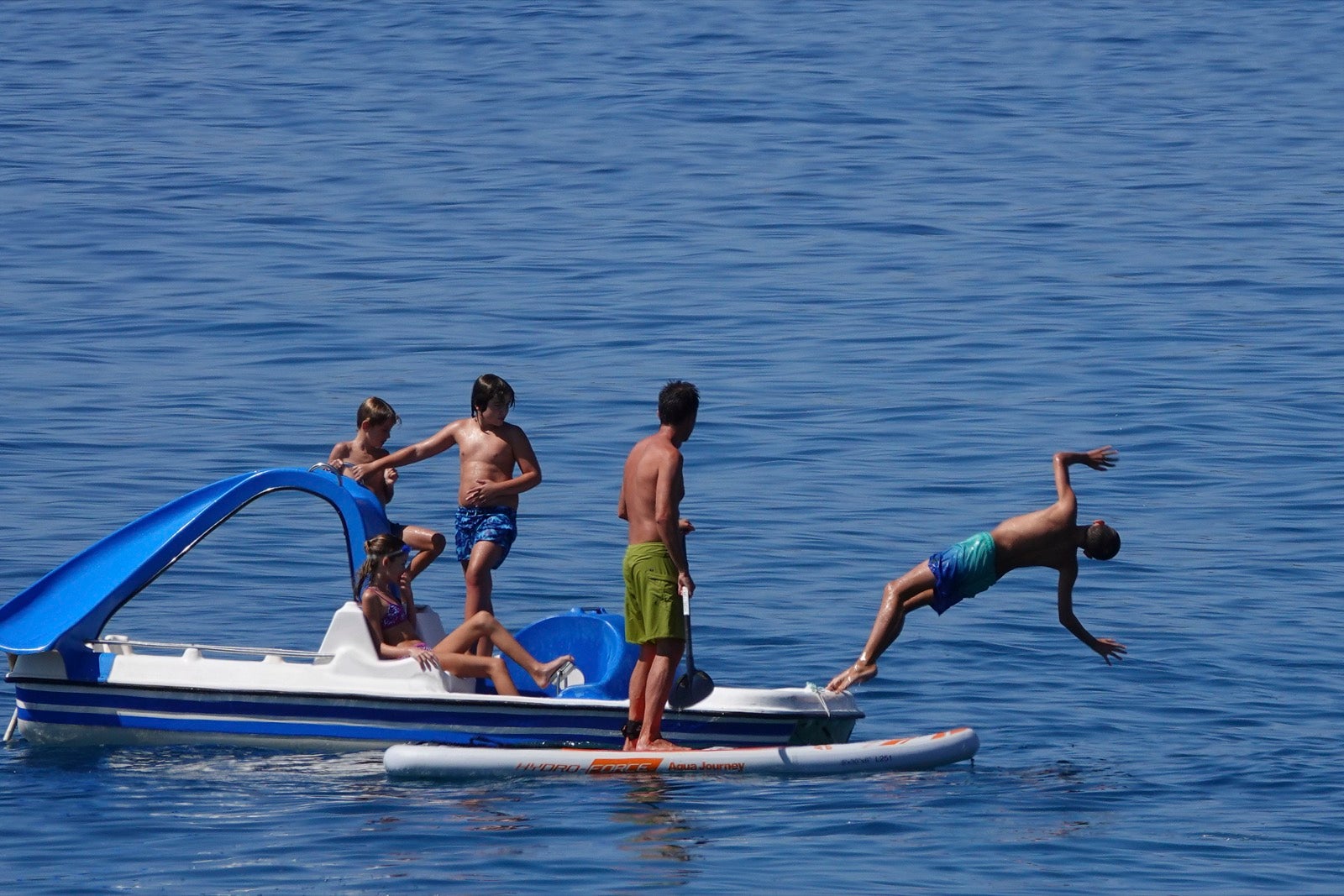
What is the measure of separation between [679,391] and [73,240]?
60.8 feet

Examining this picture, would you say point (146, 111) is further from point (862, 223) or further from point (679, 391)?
point (679, 391)

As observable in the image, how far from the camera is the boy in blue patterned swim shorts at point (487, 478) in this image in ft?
37.0

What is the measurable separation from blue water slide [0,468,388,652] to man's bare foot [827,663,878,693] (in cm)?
276

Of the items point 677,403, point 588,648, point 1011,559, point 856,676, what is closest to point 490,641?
point 588,648

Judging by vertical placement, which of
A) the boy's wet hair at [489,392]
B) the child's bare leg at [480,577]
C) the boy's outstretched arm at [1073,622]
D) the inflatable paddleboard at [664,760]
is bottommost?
the inflatable paddleboard at [664,760]

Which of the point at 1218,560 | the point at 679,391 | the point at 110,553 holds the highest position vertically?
the point at 679,391

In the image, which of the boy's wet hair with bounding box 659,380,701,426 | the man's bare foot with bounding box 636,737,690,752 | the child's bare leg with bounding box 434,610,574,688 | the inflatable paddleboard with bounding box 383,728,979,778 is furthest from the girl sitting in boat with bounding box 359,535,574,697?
the boy's wet hair with bounding box 659,380,701,426

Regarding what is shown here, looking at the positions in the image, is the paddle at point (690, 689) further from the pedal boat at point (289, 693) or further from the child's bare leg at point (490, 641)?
the child's bare leg at point (490, 641)

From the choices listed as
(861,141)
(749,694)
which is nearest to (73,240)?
(861,141)

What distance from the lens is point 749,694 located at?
1096 cm

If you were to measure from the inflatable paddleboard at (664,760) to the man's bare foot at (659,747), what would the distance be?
1.8 inches

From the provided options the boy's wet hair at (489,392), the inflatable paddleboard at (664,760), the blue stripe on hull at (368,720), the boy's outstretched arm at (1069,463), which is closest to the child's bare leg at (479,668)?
the blue stripe on hull at (368,720)

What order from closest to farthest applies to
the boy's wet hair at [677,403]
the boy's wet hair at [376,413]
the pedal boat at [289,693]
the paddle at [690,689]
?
the boy's wet hair at [677,403], the paddle at [690,689], the pedal boat at [289,693], the boy's wet hair at [376,413]

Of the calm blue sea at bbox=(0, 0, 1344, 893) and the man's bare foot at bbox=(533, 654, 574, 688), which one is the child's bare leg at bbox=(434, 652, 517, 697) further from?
the calm blue sea at bbox=(0, 0, 1344, 893)
